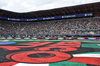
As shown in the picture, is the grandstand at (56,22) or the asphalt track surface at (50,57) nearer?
the asphalt track surface at (50,57)

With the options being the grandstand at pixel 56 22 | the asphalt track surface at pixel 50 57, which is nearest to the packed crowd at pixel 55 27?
the grandstand at pixel 56 22

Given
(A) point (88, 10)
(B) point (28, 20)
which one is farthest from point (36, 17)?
(A) point (88, 10)

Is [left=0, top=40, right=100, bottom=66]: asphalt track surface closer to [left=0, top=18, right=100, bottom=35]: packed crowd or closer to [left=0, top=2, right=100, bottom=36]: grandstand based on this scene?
[left=0, top=2, right=100, bottom=36]: grandstand

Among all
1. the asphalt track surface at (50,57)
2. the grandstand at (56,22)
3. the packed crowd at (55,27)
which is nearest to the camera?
the asphalt track surface at (50,57)

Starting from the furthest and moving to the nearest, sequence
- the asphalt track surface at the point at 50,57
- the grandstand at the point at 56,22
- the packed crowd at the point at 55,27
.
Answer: the packed crowd at the point at 55,27 → the grandstand at the point at 56,22 → the asphalt track surface at the point at 50,57

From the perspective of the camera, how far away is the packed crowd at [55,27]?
40.2 metres

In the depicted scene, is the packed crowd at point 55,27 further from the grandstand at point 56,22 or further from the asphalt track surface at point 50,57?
the asphalt track surface at point 50,57

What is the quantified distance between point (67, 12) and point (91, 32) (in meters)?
13.4

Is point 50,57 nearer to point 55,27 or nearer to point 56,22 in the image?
point 55,27

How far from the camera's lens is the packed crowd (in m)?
40.2

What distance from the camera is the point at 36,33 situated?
162 feet

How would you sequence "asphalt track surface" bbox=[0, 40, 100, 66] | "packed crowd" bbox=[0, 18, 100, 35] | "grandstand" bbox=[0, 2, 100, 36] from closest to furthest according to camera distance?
"asphalt track surface" bbox=[0, 40, 100, 66] < "grandstand" bbox=[0, 2, 100, 36] < "packed crowd" bbox=[0, 18, 100, 35]

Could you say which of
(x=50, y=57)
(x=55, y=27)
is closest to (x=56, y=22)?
(x=55, y=27)

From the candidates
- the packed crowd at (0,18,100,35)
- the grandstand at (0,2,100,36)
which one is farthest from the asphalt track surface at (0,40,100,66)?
the packed crowd at (0,18,100,35)
